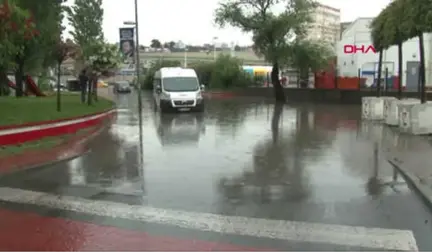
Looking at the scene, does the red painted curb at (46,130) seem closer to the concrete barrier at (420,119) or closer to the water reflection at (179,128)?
the water reflection at (179,128)

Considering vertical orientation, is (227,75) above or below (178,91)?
above

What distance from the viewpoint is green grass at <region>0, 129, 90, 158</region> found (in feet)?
43.9

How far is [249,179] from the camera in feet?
33.7

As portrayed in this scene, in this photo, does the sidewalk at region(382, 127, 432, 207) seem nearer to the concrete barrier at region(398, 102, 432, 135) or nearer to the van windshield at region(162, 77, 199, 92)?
the concrete barrier at region(398, 102, 432, 135)

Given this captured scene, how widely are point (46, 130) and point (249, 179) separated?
7996 millimetres

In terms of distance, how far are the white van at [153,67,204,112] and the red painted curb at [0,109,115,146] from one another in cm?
845

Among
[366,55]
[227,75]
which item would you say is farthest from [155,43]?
[366,55]

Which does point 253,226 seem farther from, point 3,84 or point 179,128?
point 3,84

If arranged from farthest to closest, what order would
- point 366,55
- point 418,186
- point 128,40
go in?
point 366,55 → point 128,40 → point 418,186

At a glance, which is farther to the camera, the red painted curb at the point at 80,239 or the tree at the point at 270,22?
the tree at the point at 270,22

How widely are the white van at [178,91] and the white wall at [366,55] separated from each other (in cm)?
1558

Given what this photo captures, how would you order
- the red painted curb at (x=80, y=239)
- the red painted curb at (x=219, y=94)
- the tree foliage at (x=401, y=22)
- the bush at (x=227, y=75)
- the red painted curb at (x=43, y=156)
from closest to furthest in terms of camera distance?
the red painted curb at (x=80, y=239) → the red painted curb at (x=43, y=156) → the tree foliage at (x=401, y=22) → the red painted curb at (x=219, y=94) → the bush at (x=227, y=75)

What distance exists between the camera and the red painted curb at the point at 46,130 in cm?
1412

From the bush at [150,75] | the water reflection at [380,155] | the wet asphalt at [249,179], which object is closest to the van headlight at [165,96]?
the water reflection at [380,155]
